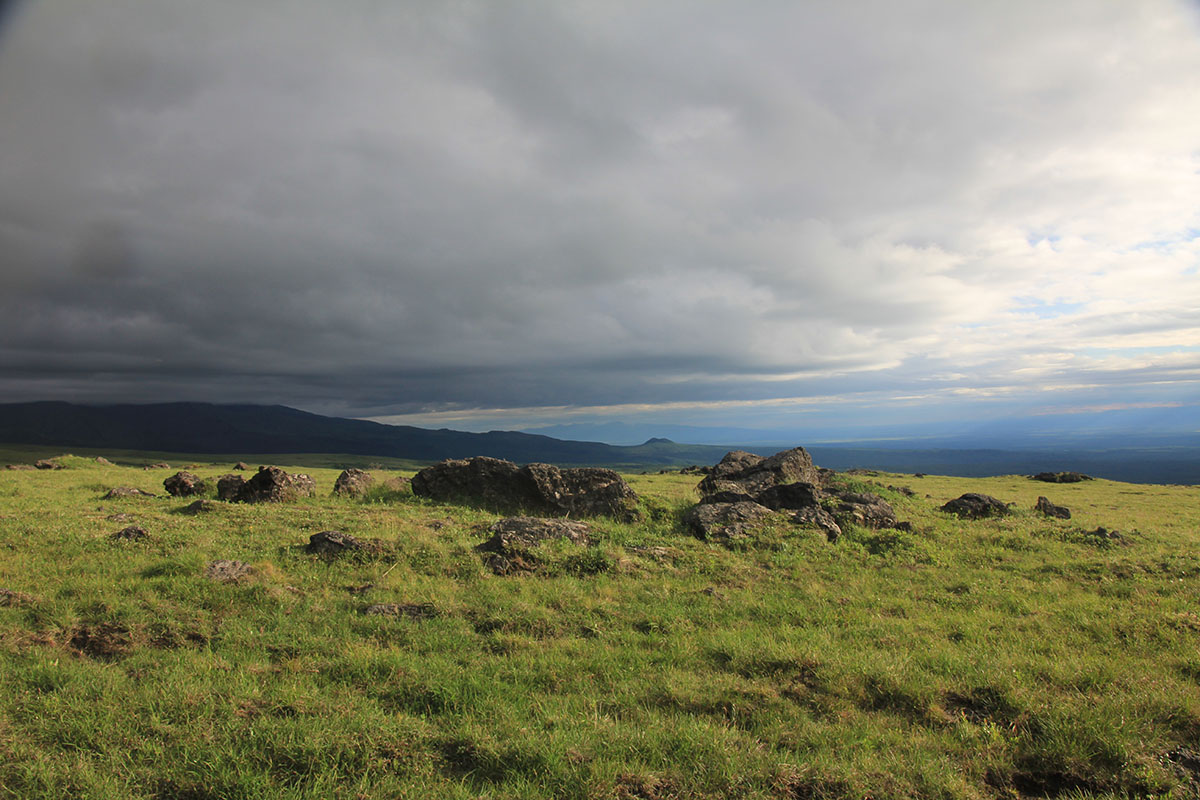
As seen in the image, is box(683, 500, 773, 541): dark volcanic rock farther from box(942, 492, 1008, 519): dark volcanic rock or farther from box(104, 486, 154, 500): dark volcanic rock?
box(104, 486, 154, 500): dark volcanic rock

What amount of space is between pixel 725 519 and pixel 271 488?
73.4 feet

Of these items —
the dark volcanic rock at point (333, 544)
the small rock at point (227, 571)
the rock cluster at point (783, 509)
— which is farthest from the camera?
the rock cluster at point (783, 509)

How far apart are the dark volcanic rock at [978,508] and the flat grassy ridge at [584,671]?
32.0ft

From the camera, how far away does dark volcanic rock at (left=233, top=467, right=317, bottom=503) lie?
27.9 m

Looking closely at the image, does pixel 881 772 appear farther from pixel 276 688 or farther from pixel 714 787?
pixel 276 688

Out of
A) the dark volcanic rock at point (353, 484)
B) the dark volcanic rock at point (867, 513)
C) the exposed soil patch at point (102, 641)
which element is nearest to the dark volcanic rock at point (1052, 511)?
the dark volcanic rock at point (867, 513)

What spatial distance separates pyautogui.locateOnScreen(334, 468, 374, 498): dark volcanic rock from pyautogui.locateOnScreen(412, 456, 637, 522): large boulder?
129 inches

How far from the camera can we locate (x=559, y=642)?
1176 centimetres

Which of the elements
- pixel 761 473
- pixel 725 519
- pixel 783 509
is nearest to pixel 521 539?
pixel 725 519

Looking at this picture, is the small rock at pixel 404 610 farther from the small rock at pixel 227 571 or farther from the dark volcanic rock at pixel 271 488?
the dark volcanic rock at pixel 271 488

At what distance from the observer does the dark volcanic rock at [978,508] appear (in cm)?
3003

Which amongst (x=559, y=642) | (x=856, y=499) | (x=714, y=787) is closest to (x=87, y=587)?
(x=559, y=642)

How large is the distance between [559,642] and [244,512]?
60.8 feet

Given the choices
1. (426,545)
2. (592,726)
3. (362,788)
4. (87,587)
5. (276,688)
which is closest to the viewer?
(362,788)
